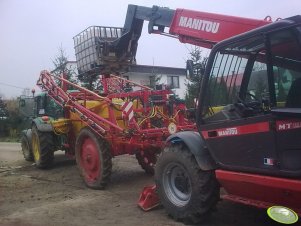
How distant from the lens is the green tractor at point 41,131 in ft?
36.0

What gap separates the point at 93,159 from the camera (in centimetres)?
859

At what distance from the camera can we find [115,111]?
8898mm

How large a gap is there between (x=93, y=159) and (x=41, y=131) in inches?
111

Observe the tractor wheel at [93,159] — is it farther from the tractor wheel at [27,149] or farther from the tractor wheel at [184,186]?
the tractor wheel at [27,149]

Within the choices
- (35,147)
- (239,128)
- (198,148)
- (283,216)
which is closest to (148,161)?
(35,147)

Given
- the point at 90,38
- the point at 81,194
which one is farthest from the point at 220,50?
the point at 90,38

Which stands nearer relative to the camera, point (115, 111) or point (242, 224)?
point (242, 224)

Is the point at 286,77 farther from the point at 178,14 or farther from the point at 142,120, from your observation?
the point at 142,120

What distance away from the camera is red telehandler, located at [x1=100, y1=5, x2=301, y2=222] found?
4.50 meters

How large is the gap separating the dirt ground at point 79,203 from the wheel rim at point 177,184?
0.31 meters

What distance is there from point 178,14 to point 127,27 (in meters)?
2.11

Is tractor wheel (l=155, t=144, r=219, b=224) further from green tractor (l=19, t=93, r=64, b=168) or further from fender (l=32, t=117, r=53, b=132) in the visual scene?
green tractor (l=19, t=93, r=64, b=168)

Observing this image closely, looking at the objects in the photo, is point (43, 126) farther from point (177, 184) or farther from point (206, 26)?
point (206, 26)

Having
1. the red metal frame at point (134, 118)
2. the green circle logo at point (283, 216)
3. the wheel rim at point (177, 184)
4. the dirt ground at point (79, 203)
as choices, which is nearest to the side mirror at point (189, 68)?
the wheel rim at point (177, 184)
